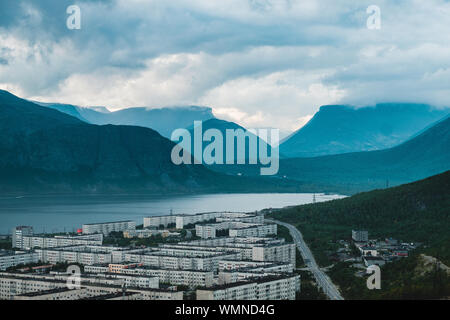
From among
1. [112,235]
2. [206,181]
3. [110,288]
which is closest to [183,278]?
[110,288]

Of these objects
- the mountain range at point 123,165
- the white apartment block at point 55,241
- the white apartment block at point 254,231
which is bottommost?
the white apartment block at point 55,241

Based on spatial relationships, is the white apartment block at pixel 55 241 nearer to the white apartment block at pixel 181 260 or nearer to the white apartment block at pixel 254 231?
the white apartment block at pixel 254 231

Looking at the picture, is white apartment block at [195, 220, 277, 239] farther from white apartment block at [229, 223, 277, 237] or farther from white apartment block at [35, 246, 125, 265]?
white apartment block at [35, 246, 125, 265]

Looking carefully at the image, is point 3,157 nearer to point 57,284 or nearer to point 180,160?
point 180,160

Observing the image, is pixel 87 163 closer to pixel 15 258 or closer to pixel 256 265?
pixel 15 258

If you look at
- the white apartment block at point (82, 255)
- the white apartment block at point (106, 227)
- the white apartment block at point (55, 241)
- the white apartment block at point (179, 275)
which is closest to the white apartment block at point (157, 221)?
the white apartment block at point (106, 227)

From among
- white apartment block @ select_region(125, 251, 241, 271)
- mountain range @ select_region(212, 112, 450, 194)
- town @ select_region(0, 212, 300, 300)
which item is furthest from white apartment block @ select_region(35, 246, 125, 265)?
mountain range @ select_region(212, 112, 450, 194)
